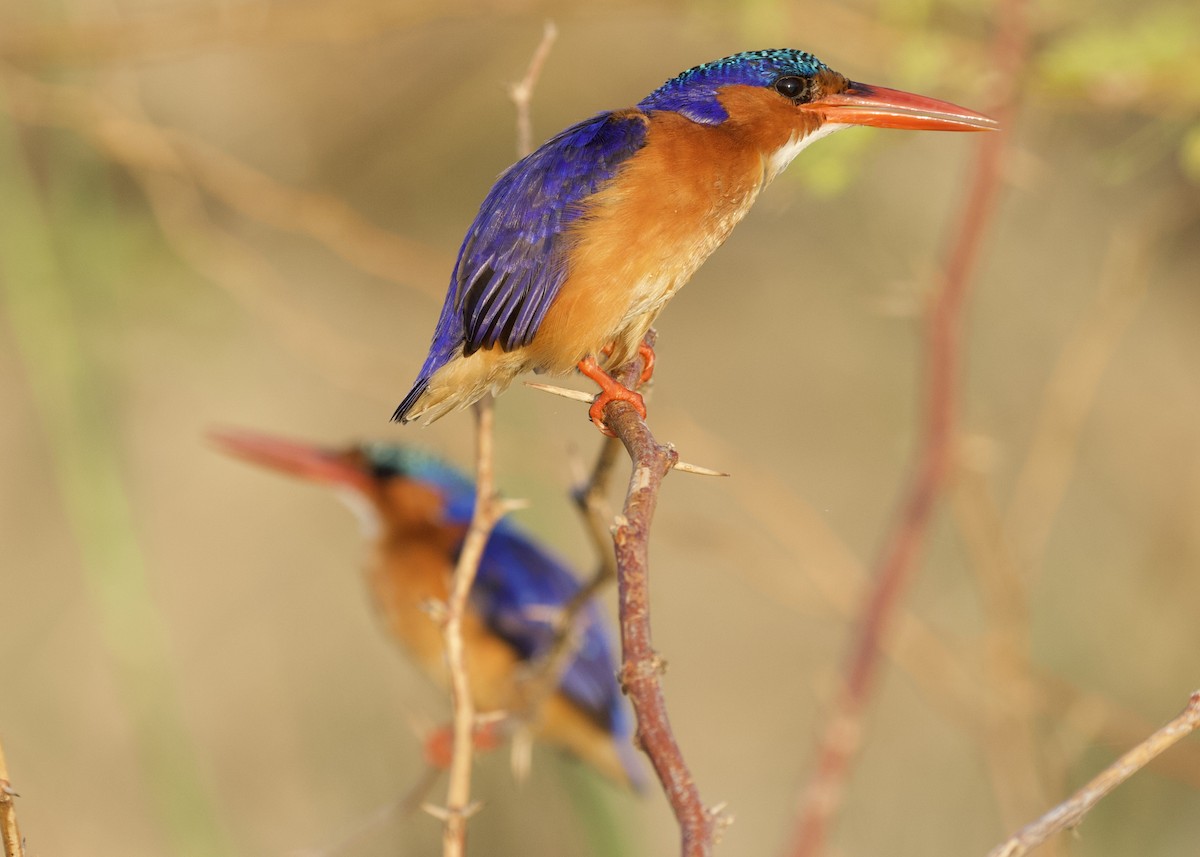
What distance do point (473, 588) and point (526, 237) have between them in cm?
154

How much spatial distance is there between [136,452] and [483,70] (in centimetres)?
178

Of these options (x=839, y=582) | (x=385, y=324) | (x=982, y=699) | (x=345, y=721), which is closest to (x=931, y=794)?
(x=982, y=699)

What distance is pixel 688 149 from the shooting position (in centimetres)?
161

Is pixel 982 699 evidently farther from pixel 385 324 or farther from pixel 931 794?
pixel 385 324

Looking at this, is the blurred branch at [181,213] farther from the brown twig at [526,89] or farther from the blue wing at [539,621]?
the brown twig at [526,89]

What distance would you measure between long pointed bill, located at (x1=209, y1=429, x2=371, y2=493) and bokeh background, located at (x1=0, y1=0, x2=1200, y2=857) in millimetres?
255

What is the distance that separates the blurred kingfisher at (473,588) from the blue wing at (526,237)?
1.34m

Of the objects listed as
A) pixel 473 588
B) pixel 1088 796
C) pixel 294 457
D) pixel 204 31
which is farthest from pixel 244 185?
pixel 1088 796

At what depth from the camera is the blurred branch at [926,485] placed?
1.60 meters

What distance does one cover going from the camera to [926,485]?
5.66 feet

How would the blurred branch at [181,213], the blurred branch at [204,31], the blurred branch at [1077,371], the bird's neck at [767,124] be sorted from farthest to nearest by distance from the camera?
1. the blurred branch at [204,31]
2. the blurred branch at [181,213]
3. the blurred branch at [1077,371]
4. the bird's neck at [767,124]

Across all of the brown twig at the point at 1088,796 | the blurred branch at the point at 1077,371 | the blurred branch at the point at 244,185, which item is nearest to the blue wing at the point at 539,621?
the blurred branch at the point at 244,185

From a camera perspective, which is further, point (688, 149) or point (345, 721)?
point (345, 721)

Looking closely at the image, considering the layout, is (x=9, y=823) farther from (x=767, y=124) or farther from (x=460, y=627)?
(x=767, y=124)
